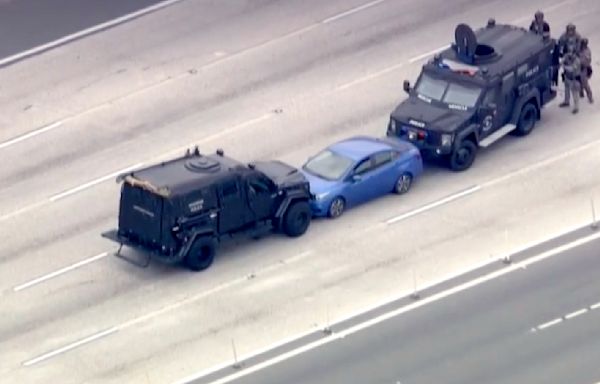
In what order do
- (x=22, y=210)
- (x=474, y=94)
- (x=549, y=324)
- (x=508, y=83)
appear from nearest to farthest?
(x=549, y=324) < (x=22, y=210) < (x=474, y=94) < (x=508, y=83)

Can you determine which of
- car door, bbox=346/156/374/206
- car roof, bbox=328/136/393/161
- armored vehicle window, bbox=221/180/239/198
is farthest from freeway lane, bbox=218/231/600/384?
car roof, bbox=328/136/393/161

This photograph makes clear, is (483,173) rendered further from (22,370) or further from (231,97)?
(22,370)

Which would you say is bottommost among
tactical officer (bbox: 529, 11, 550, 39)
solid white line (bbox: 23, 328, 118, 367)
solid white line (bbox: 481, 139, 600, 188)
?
solid white line (bbox: 481, 139, 600, 188)

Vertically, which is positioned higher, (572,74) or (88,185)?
(572,74)

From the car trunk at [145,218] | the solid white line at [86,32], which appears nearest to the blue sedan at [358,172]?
the car trunk at [145,218]

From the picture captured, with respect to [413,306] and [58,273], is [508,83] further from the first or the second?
[58,273]

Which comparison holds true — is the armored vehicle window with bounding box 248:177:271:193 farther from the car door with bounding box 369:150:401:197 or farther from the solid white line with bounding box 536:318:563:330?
the solid white line with bounding box 536:318:563:330

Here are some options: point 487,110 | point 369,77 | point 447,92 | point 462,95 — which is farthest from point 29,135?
point 487,110

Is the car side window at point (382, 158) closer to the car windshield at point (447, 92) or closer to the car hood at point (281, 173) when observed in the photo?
the car hood at point (281, 173)
